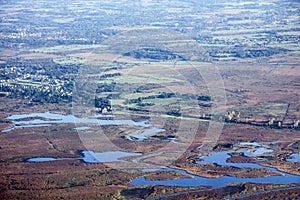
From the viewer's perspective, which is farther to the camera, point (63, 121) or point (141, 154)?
point (63, 121)

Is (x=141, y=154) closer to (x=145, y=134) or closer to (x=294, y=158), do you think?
(x=145, y=134)

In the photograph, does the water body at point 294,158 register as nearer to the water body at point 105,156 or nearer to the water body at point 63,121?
the water body at point 105,156

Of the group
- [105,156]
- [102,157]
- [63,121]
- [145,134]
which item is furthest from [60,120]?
[102,157]

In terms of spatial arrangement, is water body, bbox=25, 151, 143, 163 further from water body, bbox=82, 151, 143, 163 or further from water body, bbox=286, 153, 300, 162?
water body, bbox=286, 153, 300, 162

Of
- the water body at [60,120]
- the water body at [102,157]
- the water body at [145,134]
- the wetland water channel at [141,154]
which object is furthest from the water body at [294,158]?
the water body at [60,120]

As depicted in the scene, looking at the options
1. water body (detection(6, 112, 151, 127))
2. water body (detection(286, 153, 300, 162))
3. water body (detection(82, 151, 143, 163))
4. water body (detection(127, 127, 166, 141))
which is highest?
water body (detection(286, 153, 300, 162))

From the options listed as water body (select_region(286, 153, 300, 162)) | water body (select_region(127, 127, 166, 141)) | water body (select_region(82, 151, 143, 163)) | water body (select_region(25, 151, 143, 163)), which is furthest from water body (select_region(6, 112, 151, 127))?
water body (select_region(286, 153, 300, 162))

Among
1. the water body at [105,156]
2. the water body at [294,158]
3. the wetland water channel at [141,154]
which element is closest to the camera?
the wetland water channel at [141,154]

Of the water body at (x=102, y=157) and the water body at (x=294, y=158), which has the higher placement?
the water body at (x=294, y=158)

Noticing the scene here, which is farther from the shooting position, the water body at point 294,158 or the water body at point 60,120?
the water body at point 60,120
